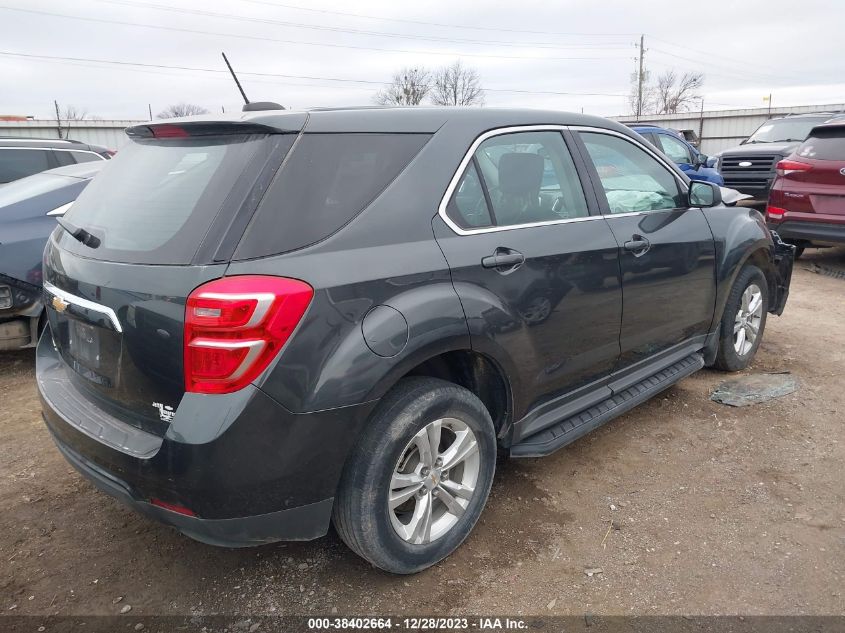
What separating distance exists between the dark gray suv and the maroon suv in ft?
18.3

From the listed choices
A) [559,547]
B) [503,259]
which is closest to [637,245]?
[503,259]

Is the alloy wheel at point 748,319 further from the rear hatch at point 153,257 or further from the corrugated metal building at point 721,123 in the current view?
the corrugated metal building at point 721,123

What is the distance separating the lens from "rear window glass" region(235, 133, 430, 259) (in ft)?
6.83

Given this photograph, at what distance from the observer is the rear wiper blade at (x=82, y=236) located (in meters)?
2.41

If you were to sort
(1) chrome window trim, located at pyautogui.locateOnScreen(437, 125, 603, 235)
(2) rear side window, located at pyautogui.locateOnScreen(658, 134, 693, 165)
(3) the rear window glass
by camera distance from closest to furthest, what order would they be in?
(3) the rear window glass
(1) chrome window trim, located at pyautogui.locateOnScreen(437, 125, 603, 235)
(2) rear side window, located at pyautogui.locateOnScreen(658, 134, 693, 165)

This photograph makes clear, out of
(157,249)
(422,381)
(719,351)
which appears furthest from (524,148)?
(719,351)

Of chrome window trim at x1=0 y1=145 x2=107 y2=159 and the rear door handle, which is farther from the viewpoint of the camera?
chrome window trim at x1=0 y1=145 x2=107 y2=159

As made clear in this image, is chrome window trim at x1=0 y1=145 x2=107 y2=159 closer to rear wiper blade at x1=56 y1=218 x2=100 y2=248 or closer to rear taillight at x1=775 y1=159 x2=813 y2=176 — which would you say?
rear wiper blade at x1=56 y1=218 x2=100 y2=248

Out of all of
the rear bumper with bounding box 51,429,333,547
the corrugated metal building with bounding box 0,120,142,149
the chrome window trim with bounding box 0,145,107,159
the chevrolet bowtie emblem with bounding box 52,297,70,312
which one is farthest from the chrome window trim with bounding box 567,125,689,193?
the corrugated metal building with bounding box 0,120,142,149

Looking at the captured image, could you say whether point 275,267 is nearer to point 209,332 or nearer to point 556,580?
point 209,332

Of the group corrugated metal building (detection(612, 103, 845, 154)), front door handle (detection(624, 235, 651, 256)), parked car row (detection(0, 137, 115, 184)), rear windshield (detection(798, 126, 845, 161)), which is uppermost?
parked car row (detection(0, 137, 115, 184))

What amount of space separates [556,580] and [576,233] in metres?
1.52

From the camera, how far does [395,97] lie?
4791cm

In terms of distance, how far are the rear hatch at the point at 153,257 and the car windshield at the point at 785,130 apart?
13.6 meters
